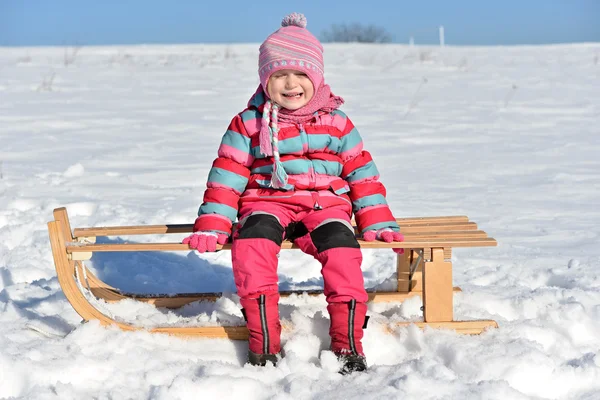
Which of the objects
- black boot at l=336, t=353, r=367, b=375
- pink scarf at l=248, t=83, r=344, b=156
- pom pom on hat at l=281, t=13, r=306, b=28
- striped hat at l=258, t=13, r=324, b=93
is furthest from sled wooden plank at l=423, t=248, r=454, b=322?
pom pom on hat at l=281, t=13, r=306, b=28

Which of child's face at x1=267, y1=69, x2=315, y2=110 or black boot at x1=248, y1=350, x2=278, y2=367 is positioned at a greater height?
child's face at x1=267, y1=69, x2=315, y2=110

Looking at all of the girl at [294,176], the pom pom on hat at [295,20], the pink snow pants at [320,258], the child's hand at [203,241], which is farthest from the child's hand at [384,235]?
the pom pom on hat at [295,20]

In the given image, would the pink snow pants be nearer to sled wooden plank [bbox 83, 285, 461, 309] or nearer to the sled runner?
the sled runner

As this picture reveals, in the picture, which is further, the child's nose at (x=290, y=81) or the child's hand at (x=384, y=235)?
the child's nose at (x=290, y=81)

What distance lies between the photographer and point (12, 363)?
250 cm

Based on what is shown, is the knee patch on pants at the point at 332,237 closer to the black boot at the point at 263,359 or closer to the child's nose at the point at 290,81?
the black boot at the point at 263,359

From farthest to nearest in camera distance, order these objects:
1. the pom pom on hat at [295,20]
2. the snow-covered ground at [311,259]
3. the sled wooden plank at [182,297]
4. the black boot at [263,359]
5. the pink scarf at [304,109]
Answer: the sled wooden plank at [182,297] < the pom pom on hat at [295,20] < the pink scarf at [304,109] < the black boot at [263,359] < the snow-covered ground at [311,259]

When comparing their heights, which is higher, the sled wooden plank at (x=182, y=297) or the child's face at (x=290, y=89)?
the child's face at (x=290, y=89)

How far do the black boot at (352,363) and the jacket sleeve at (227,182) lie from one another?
0.69m

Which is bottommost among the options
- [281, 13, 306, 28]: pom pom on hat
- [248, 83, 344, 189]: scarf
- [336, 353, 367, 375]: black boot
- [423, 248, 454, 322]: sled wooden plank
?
[336, 353, 367, 375]: black boot

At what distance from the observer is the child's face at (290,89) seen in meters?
3.04

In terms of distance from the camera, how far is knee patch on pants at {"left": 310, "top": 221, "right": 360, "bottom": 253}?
2752 millimetres

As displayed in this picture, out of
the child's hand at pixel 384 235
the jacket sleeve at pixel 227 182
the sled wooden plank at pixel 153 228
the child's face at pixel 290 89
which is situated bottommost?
the child's hand at pixel 384 235

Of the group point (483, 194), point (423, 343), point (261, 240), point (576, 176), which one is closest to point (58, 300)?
point (261, 240)
